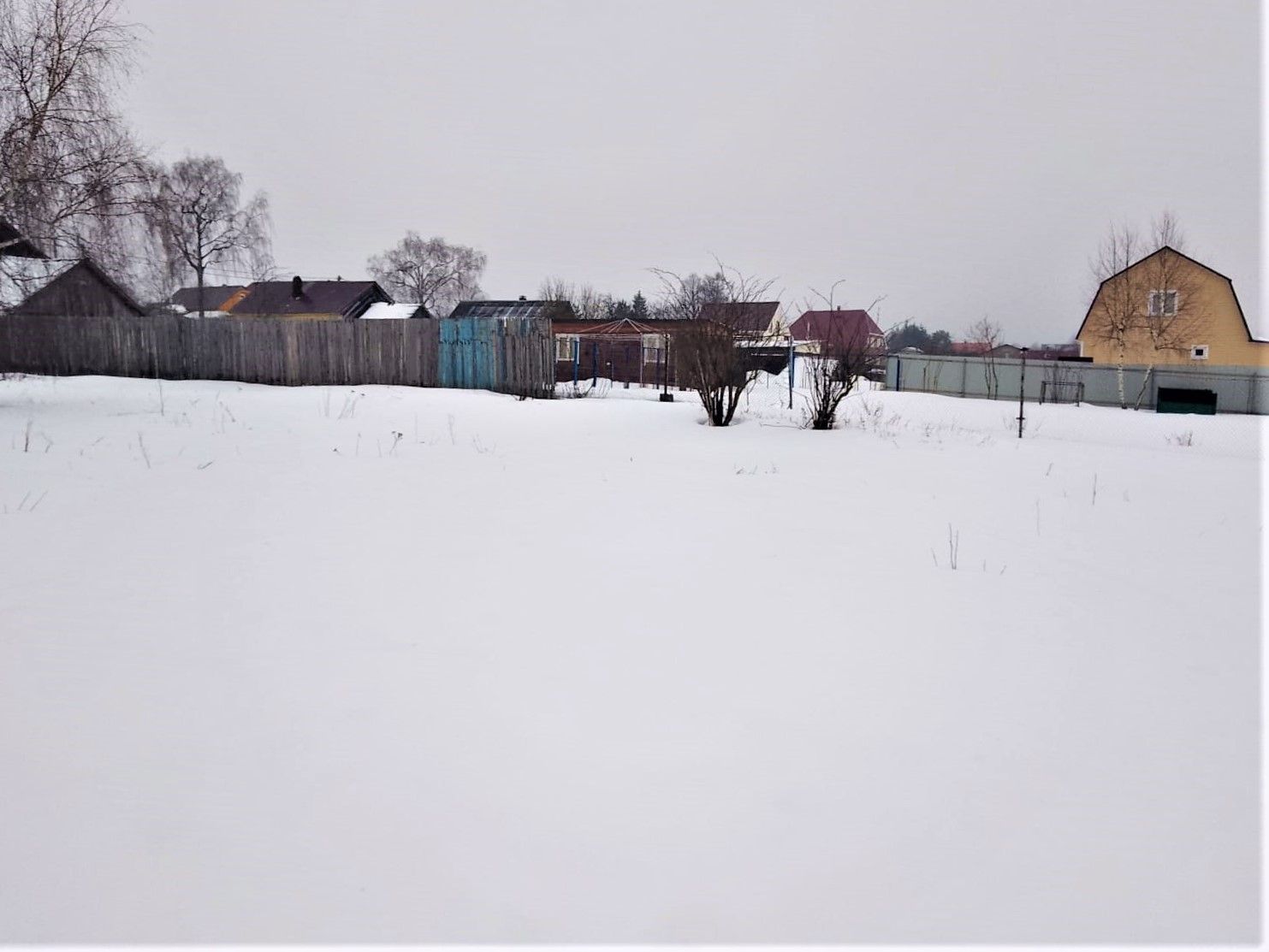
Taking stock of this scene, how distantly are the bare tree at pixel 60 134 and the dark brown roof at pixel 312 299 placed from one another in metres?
32.0

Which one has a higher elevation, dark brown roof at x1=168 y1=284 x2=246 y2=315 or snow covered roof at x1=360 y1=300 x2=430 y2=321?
dark brown roof at x1=168 y1=284 x2=246 y2=315

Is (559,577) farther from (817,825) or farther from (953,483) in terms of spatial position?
(953,483)

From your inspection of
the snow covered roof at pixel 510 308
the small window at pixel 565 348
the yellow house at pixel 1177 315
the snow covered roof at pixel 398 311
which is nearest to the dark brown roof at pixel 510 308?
the snow covered roof at pixel 510 308

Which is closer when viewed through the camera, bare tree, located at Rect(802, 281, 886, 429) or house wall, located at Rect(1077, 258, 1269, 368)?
bare tree, located at Rect(802, 281, 886, 429)

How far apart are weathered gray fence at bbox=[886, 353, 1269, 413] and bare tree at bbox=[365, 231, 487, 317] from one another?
41.6 meters

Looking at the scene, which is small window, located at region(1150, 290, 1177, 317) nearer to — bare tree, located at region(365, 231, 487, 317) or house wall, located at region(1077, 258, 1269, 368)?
house wall, located at region(1077, 258, 1269, 368)

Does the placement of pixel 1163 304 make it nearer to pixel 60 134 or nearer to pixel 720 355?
pixel 720 355

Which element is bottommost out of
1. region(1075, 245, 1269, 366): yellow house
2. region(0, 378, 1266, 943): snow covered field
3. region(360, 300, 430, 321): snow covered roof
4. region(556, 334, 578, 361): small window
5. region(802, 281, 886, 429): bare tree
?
region(0, 378, 1266, 943): snow covered field

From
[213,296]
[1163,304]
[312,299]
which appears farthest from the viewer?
[213,296]

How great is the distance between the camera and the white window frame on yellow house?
28609 millimetres

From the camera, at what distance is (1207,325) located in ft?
95.3

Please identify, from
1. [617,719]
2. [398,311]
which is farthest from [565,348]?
[617,719]

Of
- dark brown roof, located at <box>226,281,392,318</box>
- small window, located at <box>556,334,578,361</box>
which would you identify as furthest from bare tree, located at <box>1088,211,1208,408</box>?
dark brown roof, located at <box>226,281,392,318</box>

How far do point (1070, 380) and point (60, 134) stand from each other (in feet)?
82.8
